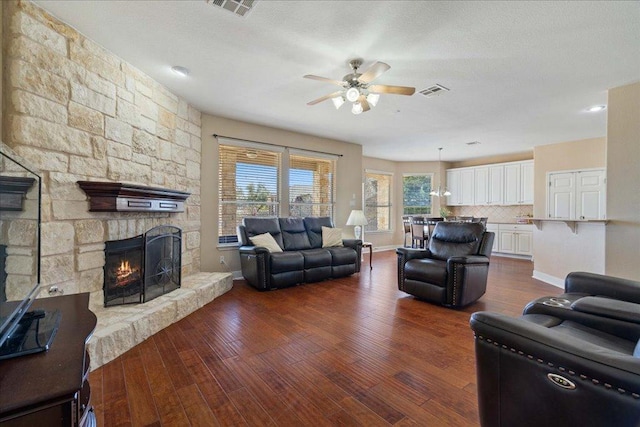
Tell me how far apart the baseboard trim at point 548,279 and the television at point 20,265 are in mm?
5981

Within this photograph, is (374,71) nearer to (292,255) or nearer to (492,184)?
(292,255)

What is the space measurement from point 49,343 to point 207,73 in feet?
9.87

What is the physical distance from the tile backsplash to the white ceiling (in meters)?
3.46

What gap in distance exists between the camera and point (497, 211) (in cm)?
798

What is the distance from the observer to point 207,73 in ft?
10.6

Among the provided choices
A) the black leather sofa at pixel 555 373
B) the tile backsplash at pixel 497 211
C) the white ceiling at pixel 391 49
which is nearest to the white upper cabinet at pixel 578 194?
the tile backsplash at pixel 497 211

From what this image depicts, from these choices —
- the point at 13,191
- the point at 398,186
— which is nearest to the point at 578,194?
the point at 398,186

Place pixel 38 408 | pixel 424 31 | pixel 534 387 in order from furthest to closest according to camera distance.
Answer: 1. pixel 424 31
2. pixel 534 387
3. pixel 38 408

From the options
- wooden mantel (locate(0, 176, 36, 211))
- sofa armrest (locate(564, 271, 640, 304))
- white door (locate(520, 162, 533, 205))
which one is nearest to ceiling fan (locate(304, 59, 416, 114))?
sofa armrest (locate(564, 271, 640, 304))

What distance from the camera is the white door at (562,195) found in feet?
19.5

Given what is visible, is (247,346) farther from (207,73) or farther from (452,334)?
(207,73)

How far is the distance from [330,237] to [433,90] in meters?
2.85

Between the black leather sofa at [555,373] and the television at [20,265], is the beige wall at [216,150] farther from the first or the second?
the black leather sofa at [555,373]

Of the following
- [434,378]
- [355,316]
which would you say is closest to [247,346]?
[355,316]
